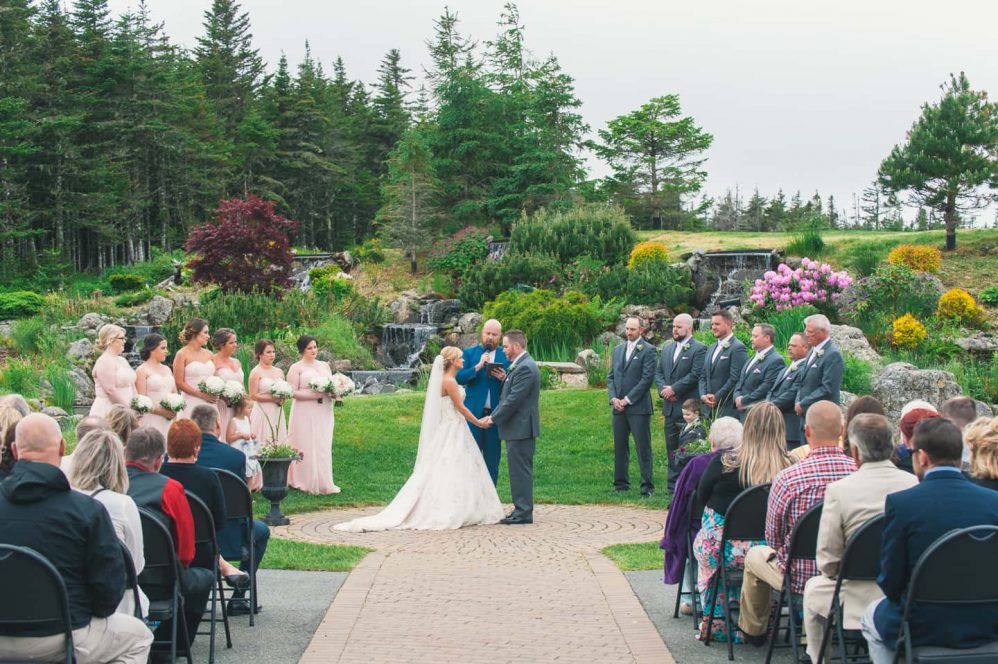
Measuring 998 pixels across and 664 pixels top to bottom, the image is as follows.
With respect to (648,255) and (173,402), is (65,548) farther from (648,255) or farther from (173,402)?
(648,255)

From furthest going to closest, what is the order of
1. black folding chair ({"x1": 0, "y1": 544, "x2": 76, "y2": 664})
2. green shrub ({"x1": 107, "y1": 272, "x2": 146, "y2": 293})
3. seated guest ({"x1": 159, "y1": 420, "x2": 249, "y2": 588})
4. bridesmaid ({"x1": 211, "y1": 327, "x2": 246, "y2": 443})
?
green shrub ({"x1": 107, "y1": 272, "x2": 146, "y2": 293}), bridesmaid ({"x1": 211, "y1": 327, "x2": 246, "y2": 443}), seated guest ({"x1": 159, "y1": 420, "x2": 249, "y2": 588}), black folding chair ({"x1": 0, "y1": 544, "x2": 76, "y2": 664})

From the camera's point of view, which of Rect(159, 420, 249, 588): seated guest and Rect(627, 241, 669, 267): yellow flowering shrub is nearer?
Rect(159, 420, 249, 588): seated guest

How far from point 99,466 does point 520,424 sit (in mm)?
6355

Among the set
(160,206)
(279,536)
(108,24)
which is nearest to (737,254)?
(279,536)

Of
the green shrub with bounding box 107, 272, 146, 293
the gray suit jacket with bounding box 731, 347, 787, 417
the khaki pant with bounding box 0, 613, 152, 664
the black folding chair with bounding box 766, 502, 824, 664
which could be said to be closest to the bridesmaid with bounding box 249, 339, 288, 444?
the gray suit jacket with bounding box 731, 347, 787, 417

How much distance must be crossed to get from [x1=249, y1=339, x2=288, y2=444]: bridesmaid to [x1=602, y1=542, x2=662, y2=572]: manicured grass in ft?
15.5

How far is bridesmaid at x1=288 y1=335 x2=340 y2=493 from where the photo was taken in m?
12.4

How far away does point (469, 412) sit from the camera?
10883mm

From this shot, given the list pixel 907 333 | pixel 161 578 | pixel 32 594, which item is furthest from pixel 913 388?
pixel 32 594

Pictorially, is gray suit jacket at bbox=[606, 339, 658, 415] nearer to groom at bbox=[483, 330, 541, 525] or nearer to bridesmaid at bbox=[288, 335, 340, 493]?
groom at bbox=[483, 330, 541, 525]

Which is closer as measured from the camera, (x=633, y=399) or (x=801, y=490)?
(x=801, y=490)

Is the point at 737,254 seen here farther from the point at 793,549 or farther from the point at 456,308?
the point at 793,549

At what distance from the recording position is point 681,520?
6.51 metres

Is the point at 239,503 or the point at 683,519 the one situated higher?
the point at 239,503
